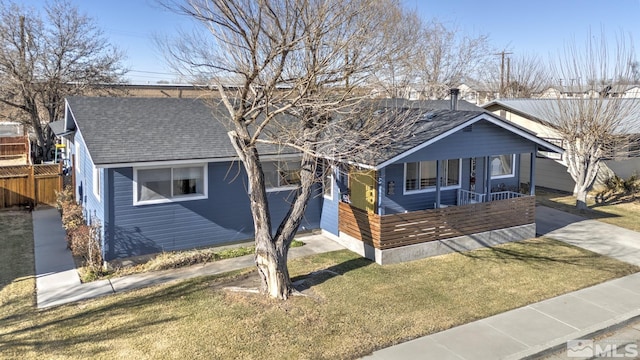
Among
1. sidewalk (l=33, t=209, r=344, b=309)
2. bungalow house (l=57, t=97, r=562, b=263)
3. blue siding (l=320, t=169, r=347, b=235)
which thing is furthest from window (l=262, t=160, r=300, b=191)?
sidewalk (l=33, t=209, r=344, b=309)

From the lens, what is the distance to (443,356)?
22.8 ft

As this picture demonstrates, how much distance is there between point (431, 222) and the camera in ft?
38.3

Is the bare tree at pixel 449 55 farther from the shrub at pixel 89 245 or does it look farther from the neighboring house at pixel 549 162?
the shrub at pixel 89 245

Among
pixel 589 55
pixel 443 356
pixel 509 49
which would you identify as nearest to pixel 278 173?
pixel 443 356

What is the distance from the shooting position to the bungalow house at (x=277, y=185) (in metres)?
10.9

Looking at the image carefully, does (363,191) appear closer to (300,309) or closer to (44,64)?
(300,309)

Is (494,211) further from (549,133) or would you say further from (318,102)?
(549,133)

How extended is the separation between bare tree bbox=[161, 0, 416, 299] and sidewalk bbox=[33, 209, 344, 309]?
232 centimetres

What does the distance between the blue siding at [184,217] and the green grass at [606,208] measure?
35.6 feet

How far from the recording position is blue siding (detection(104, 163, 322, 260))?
35.5ft

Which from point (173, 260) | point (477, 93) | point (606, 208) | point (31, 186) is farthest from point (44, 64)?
point (477, 93)
